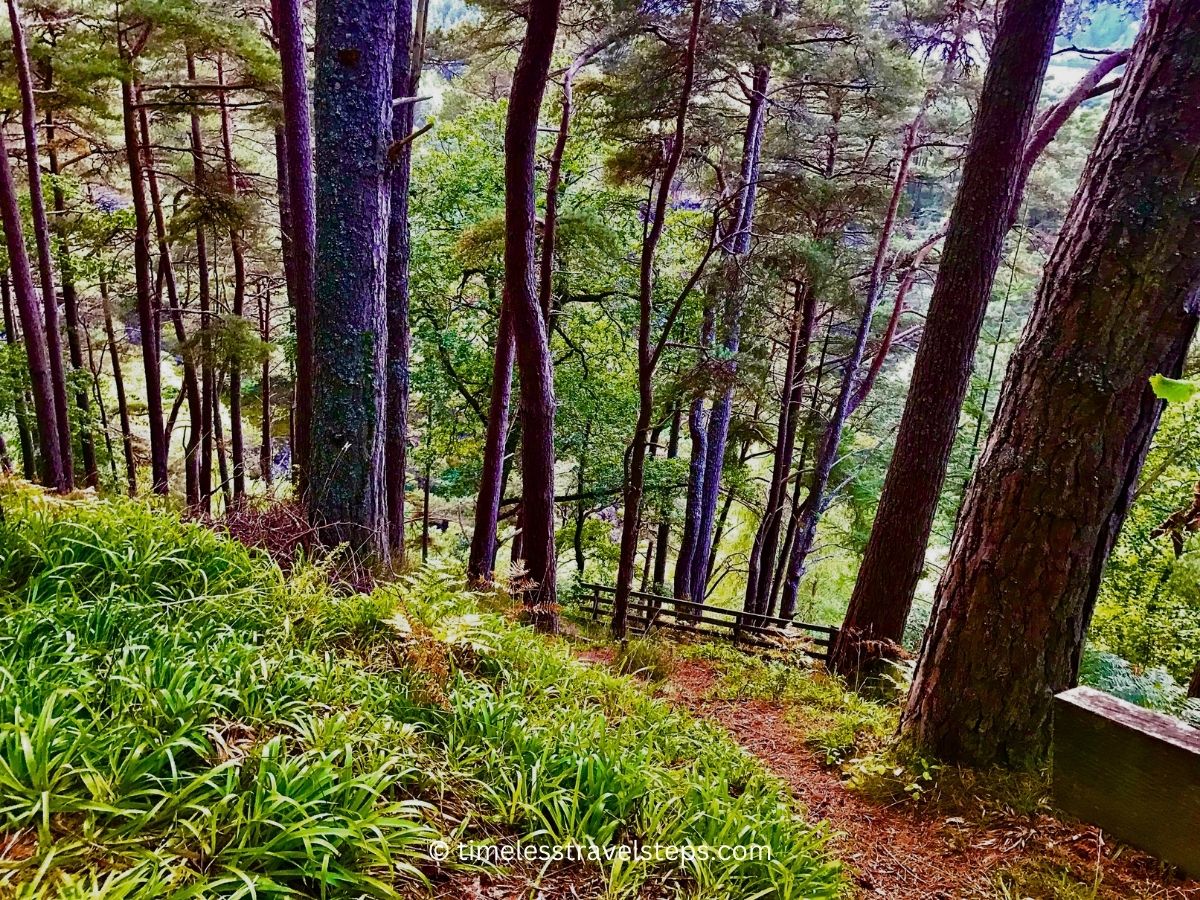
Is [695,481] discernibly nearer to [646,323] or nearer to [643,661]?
[646,323]

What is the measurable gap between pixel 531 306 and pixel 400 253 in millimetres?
2220

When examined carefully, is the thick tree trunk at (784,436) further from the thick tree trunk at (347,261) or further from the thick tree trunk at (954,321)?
the thick tree trunk at (347,261)

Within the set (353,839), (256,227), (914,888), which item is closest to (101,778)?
(353,839)

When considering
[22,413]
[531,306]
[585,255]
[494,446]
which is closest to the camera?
[531,306]

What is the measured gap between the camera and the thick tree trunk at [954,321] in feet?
14.4

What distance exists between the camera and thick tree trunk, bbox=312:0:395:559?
4.70 metres

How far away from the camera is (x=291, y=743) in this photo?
228 cm

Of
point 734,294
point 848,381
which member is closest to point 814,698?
point 734,294

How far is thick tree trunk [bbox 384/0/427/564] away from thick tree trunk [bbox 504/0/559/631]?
1.47m

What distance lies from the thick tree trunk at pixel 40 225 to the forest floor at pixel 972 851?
9929mm

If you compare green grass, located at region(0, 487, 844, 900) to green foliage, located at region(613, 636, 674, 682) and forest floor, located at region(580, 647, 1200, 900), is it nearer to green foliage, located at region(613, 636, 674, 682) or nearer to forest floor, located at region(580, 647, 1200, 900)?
forest floor, located at region(580, 647, 1200, 900)

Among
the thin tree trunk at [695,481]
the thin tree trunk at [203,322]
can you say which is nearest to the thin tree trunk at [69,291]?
the thin tree trunk at [203,322]

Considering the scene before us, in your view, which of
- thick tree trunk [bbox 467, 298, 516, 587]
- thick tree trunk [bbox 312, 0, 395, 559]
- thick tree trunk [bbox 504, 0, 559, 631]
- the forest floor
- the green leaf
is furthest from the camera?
thick tree trunk [bbox 467, 298, 516, 587]

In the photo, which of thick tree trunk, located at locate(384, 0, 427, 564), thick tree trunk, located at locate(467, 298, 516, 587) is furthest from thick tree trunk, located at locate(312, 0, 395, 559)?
thick tree trunk, located at locate(467, 298, 516, 587)
